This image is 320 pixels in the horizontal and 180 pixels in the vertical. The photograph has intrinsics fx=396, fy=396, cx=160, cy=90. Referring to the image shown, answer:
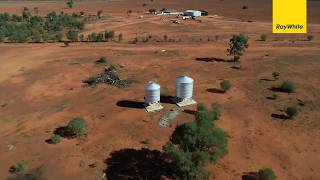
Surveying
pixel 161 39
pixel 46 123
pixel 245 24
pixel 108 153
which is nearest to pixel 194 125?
pixel 108 153

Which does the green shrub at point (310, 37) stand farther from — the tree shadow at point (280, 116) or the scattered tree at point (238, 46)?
the tree shadow at point (280, 116)

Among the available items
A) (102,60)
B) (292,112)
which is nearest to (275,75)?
(292,112)

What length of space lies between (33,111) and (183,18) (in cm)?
4642

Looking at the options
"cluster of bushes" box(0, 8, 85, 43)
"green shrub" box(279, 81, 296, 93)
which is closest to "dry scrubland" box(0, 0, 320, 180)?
"green shrub" box(279, 81, 296, 93)

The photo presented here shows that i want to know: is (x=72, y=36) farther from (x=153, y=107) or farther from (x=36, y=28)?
(x=153, y=107)

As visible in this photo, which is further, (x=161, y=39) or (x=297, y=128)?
(x=161, y=39)

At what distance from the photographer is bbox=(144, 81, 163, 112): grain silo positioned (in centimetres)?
2962

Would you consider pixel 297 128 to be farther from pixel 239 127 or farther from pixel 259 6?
pixel 259 6

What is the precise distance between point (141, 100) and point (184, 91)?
3.98m

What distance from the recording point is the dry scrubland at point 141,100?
24.7 metres

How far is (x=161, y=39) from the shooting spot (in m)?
56.1

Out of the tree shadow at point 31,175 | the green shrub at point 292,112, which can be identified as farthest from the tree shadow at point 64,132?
the green shrub at point 292,112

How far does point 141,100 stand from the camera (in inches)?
1275

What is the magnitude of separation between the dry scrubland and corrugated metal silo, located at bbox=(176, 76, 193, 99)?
1.07 m
